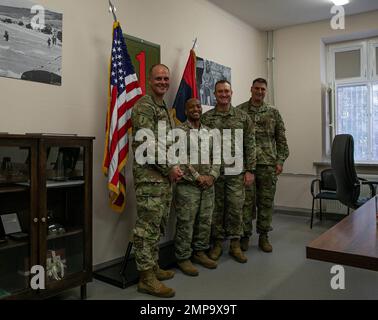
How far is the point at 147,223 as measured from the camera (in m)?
2.27

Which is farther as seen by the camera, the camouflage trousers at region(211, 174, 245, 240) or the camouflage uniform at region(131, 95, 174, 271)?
the camouflage trousers at region(211, 174, 245, 240)

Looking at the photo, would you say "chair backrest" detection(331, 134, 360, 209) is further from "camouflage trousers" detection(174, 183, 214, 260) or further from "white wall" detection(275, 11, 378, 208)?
"white wall" detection(275, 11, 378, 208)

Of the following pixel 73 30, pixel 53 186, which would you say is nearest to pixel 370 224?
pixel 53 186

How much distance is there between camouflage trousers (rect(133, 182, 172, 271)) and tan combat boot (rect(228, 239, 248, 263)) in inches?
37.2

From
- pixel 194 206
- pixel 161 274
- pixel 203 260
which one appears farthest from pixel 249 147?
pixel 161 274

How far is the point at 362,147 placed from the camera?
4.66 metres

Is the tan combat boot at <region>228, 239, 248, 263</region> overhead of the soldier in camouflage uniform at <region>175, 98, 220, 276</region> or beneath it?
beneath

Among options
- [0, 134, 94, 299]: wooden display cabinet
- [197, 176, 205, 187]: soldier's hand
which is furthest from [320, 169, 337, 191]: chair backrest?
[0, 134, 94, 299]: wooden display cabinet

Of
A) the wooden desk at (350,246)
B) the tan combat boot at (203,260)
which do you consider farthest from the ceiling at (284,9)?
the wooden desk at (350,246)

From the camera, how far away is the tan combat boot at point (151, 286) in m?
2.20

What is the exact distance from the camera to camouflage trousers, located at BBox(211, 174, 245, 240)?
296cm

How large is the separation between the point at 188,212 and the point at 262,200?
0.97 m

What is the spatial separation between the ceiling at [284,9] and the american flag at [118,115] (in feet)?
6.33

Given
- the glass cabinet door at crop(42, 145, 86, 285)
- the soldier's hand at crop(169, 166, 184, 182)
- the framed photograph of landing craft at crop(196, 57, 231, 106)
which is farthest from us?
the framed photograph of landing craft at crop(196, 57, 231, 106)
